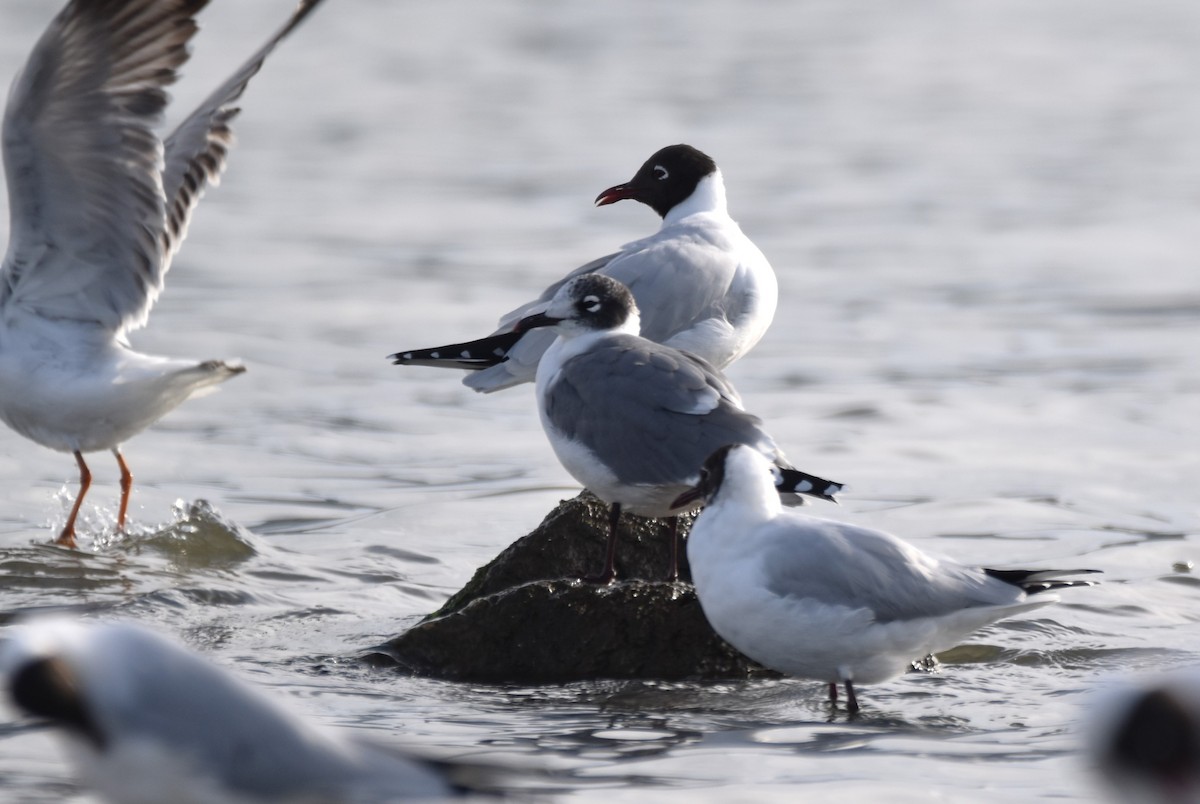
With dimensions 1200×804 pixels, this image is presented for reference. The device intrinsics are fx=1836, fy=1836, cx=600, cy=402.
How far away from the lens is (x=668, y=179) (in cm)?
886

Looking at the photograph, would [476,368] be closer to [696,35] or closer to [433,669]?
[433,669]

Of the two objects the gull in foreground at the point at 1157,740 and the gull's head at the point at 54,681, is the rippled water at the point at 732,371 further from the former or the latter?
the gull in foreground at the point at 1157,740

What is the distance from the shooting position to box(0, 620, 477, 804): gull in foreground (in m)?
3.68

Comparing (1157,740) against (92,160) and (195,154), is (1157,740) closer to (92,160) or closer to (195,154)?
(92,160)

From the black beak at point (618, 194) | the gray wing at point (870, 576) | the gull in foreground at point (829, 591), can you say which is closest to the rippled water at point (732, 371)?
the gull in foreground at point (829, 591)

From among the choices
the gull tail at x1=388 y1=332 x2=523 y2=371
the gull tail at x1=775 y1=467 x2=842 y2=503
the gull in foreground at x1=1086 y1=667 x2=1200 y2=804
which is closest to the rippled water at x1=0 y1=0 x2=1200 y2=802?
the gull tail at x1=775 y1=467 x2=842 y2=503

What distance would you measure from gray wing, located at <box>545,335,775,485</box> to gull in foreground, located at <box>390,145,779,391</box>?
2.45 feet

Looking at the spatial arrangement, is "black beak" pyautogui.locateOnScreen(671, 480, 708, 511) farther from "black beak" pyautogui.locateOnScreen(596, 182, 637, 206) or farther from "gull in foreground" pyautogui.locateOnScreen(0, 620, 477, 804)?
"black beak" pyautogui.locateOnScreen(596, 182, 637, 206)

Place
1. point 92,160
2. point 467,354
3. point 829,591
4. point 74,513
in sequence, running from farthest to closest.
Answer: point 74,513 < point 467,354 < point 92,160 < point 829,591

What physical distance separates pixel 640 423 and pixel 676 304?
1.46 metres

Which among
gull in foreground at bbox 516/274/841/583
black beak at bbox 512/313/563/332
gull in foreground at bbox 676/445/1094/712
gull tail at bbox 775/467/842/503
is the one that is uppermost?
black beak at bbox 512/313/563/332

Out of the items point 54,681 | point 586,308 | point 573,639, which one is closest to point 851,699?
point 573,639

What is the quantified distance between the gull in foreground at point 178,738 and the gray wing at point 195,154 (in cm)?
461

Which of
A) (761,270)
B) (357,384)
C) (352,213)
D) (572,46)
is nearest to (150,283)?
(761,270)
